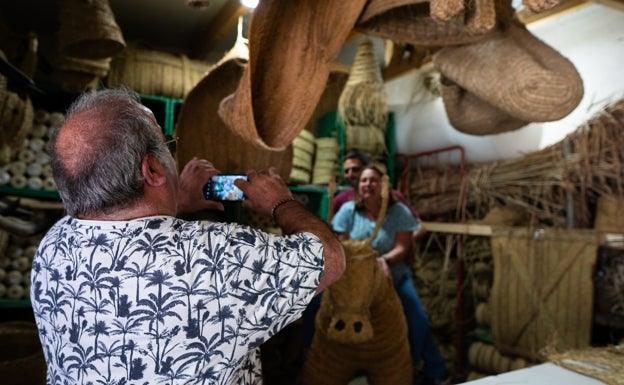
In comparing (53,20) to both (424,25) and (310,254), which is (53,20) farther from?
(310,254)

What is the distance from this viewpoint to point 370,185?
109 inches

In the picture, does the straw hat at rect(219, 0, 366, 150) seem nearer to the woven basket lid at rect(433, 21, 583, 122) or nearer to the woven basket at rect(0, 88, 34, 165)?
the woven basket lid at rect(433, 21, 583, 122)

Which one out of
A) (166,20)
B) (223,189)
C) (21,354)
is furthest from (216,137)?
(166,20)

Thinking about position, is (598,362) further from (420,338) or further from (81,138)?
(81,138)

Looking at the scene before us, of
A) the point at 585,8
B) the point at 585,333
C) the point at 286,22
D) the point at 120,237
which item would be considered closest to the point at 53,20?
the point at 286,22

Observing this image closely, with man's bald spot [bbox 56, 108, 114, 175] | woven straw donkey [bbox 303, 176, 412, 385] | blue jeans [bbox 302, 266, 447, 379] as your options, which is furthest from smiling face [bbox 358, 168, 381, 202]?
man's bald spot [bbox 56, 108, 114, 175]

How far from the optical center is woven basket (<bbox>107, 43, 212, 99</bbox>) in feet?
10.6

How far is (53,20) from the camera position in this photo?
3447mm

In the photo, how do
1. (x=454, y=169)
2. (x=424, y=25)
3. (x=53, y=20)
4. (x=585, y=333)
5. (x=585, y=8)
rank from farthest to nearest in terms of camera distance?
1. (x=454, y=169)
2. (x=53, y=20)
3. (x=585, y=8)
4. (x=585, y=333)
5. (x=424, y=25)

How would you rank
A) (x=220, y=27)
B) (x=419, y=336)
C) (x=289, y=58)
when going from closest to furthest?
1. (x=289, y=58)
2. (x=419, y=336)
3. (x=220, y=27)

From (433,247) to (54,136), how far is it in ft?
13.0

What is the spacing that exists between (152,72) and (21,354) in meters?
1.97

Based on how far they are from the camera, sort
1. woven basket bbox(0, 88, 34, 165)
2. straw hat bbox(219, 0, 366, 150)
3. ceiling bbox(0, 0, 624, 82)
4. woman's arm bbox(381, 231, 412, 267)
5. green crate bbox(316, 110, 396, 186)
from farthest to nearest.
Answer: green crate bbox(316, 110, 396, 186) → ceiling bbox(0, 0, 624, 82) → woman's arm bbox(381, 231, 412, 267) → woven basket bbox(0, 88, 34, 165) → straw hat bbox(219, 0, 366, 150)

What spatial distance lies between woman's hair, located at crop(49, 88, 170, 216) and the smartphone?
0.30 m
